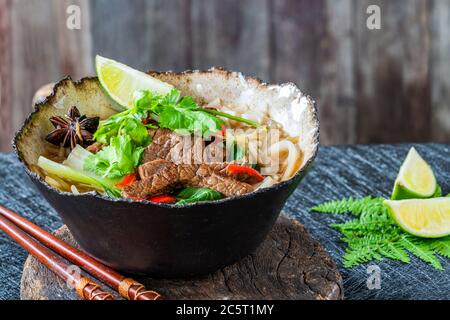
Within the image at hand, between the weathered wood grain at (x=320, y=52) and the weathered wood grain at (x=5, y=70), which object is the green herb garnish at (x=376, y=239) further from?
the weathered wood grain at (x=5, y=70)

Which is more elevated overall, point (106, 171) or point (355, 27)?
point (355, 27)

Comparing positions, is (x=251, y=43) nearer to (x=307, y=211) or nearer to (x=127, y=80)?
(x=307, y=211)

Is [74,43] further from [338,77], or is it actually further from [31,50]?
[338,77]

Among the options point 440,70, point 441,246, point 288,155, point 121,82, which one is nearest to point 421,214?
point 441,246

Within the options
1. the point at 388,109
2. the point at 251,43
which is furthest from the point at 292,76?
the point at 388,109
